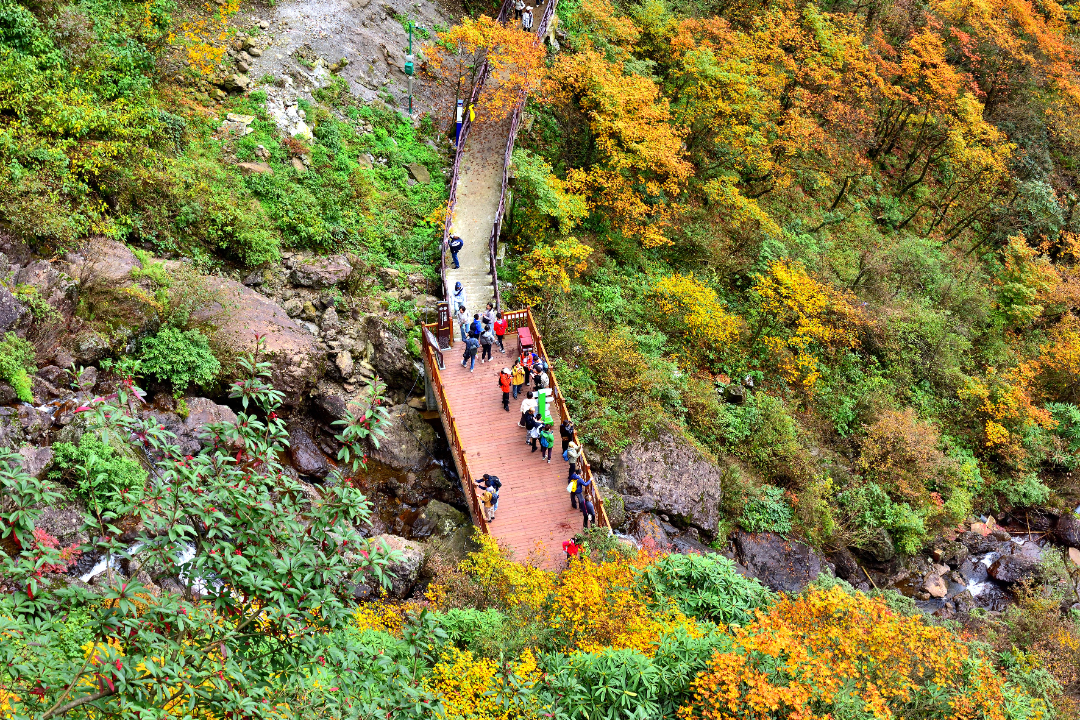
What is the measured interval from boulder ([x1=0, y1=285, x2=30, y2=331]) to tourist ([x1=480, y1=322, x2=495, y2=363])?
1091cm

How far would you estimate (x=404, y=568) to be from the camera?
17.8 m

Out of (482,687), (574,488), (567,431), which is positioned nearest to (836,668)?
(482,687)

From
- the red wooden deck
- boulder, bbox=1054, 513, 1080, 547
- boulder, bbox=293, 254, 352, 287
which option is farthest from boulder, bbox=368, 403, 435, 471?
boulder, bbox=1054, 513, 1080, 547

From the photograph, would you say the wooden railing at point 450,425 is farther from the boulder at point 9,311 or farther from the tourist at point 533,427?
the boulder at point 9,311

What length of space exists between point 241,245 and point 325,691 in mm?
16444

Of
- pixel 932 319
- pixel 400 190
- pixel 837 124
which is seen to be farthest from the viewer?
pixel 837 124

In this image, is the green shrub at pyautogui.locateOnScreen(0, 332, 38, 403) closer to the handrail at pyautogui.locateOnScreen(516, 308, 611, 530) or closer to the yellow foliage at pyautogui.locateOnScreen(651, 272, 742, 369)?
the handrail at pyautogui.locateOnScreen(516, 308, 611, 530)

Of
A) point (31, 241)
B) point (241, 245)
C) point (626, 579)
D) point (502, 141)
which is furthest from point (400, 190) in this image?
point (626, 579)

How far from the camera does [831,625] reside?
15.1m

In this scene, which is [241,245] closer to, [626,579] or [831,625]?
[626,579]

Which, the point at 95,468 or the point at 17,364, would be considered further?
the point at 17,364

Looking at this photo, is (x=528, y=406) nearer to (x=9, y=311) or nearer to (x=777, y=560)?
(x=777, y=560)

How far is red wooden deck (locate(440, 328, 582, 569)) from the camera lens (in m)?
18.5

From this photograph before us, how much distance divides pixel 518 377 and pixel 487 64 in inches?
595
